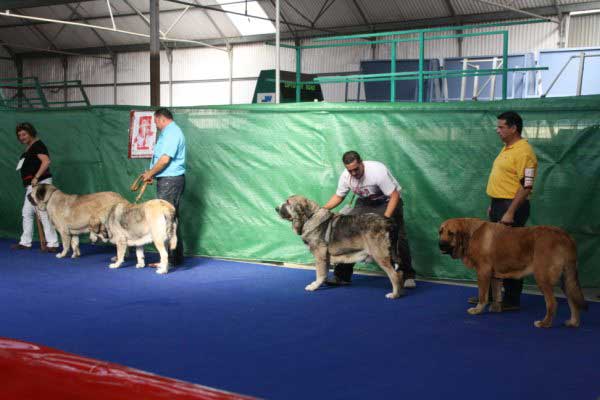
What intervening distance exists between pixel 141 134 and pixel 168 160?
5.39 ft

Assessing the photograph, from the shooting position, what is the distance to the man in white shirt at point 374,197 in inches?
269

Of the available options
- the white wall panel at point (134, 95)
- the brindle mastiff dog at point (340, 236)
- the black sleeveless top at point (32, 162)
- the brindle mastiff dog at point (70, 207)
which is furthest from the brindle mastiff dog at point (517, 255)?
the white wall panel at point (134, 95)

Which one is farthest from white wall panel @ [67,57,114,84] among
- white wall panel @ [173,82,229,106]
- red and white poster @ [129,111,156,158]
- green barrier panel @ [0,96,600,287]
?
red and white poster @ [129,111,156,158]

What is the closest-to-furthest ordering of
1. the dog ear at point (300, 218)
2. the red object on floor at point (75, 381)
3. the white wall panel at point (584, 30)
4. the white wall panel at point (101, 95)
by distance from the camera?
the red object on floor at point (75, 381), the dog ear at point (300, 218), the white wall panel at point (584, 30), the white wall panel at point (101, 95)

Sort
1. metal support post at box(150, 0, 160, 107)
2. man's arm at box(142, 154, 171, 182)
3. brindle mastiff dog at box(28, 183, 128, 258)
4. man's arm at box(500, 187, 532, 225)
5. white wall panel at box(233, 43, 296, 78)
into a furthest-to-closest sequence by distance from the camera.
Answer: white wall panel at box(233, 43, 296, 78) → metal support post at box(150, 0, 160, 107) → brindle mastiff dog at box(28, 183, 128, 258) → man's arm at box(142, 154, 171, 182) → man's arm at box(500, 187, 532, 225)

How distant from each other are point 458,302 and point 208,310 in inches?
98.7

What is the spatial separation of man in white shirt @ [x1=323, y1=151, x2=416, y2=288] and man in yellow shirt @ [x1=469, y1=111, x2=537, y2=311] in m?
1.12

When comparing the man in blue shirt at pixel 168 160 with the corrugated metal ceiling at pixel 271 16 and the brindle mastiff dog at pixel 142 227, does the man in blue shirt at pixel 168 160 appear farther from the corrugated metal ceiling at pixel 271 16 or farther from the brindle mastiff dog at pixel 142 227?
the corrugated metal ceiling at pixel 271 16

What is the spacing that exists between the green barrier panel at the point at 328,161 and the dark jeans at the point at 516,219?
0.94 m

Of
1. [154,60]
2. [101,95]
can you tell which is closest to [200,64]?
[101,95]

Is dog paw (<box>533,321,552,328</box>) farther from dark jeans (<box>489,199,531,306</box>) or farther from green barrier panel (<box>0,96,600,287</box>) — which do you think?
green barrier panel (<box>0,96,600,287</box>)

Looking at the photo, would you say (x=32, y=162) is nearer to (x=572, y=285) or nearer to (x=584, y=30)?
(x=572, y=285)

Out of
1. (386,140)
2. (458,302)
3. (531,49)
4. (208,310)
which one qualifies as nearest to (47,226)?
(208,310)

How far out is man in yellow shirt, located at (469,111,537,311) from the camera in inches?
227
